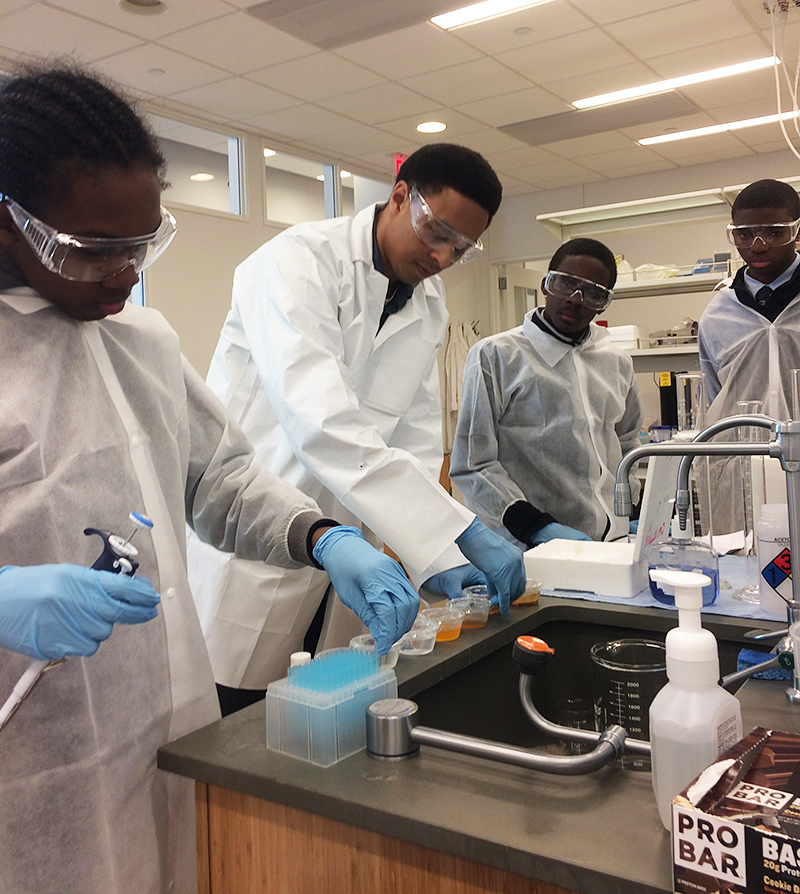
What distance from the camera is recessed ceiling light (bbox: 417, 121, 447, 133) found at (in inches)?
195

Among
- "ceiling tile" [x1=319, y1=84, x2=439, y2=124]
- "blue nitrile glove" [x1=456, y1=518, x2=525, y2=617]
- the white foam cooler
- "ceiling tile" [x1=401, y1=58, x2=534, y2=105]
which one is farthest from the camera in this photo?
"ceiling tile" [x1=319, y1=84, x2=439, y2=124]

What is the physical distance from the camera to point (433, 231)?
1.57m

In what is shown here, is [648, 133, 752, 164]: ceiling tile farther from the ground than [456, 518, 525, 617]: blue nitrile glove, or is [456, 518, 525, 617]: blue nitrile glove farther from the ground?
[648, 133, 752, 164]: ceiling tile

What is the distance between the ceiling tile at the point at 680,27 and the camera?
354cm

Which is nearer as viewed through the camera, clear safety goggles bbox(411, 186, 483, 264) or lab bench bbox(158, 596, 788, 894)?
lab bench bbox(158, 596, 788, 894)

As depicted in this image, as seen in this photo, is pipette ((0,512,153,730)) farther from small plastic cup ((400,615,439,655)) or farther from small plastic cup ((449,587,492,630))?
small plastic cup ((449,587,492,630))

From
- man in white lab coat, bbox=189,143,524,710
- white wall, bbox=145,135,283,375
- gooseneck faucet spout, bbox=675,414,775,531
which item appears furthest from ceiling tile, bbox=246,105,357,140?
gooseneck faucet spout, bbox=675,414,775,531

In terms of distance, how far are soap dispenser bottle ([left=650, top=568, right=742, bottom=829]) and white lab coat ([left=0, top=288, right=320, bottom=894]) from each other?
61cm

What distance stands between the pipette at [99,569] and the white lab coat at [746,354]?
6.01 feet

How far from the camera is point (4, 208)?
907 millimetres

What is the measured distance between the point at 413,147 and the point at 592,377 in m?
3.56

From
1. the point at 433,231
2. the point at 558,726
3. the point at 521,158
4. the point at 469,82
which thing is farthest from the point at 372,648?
the point at 521,158

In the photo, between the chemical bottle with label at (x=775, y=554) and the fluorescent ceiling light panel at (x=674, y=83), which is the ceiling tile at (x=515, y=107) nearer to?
the fluorescent ceiling light panel at (x=674, y=83)

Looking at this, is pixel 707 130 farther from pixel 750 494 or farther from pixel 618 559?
pixel 618 559
